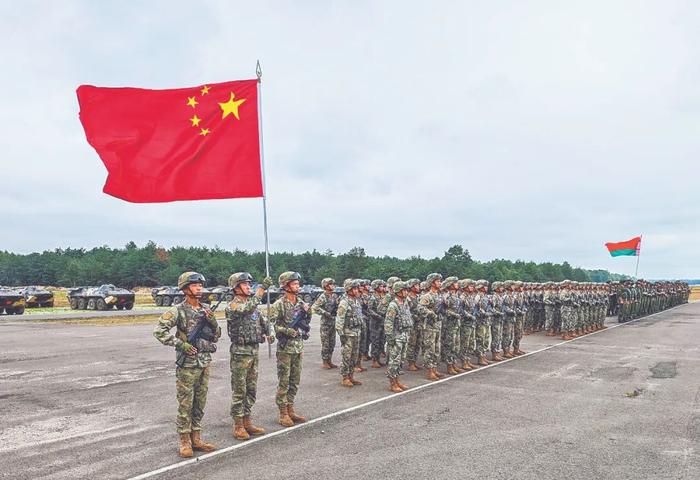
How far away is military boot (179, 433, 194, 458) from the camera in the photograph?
577 centimetres

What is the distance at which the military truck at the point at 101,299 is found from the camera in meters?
34.9

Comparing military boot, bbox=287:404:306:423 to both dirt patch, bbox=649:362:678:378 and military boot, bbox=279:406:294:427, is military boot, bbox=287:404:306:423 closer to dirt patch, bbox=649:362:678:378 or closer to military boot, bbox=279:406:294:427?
military boot, bbox=279:406:294:427

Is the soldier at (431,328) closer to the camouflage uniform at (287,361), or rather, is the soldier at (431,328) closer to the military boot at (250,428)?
the camouflage uniform at (287,361)

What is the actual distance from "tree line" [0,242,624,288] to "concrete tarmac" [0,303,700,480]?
86.0 m

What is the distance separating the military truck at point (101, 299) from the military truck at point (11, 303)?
5.11 metres

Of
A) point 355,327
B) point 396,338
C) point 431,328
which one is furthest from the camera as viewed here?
point 431,328

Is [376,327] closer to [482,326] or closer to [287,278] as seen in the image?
[482,326]

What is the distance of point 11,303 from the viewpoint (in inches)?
1188

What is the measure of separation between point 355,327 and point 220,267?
3874 inches

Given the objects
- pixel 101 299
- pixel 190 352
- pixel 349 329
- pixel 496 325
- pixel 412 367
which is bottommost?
pixel 412 367

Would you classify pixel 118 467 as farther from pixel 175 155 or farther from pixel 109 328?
pixel 109 328

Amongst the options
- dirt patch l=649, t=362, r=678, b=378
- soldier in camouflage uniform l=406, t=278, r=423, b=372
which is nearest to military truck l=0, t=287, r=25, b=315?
soldier in camouflage uniform l=406, t=278, r=423, b=372

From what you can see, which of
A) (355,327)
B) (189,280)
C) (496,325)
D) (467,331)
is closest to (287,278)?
(189,280)

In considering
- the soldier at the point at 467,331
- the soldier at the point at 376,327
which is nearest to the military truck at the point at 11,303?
the soldier at the point at 376,327
